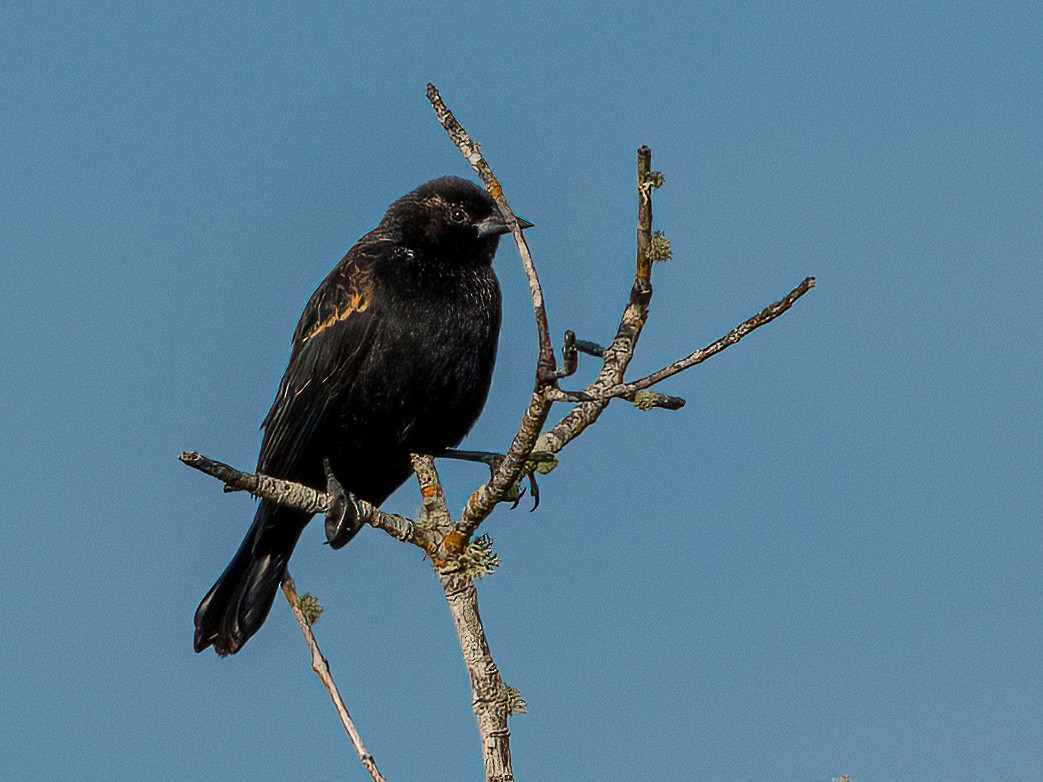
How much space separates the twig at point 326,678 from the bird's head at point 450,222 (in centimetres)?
233

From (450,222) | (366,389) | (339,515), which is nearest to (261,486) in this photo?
(339,515)

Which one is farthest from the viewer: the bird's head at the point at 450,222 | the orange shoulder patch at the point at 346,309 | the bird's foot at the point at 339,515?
the bird's head at the point at 450,222

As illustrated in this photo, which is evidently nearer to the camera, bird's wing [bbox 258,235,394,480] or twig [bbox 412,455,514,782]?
twig [bbox 412,455,514,782]

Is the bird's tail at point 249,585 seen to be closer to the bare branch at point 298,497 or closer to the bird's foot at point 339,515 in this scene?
the bird's foot at point 339,515

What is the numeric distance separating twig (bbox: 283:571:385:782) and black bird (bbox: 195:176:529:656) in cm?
156

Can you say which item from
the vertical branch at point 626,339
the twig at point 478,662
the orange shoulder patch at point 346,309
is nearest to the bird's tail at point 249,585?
the orange shoulder patch at point 346,309

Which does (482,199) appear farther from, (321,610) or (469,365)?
(321,610)

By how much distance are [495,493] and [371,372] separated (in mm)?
1941

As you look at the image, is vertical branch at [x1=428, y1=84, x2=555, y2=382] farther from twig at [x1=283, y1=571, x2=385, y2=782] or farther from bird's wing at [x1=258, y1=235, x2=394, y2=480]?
bird's wing at [x1=258, y1=235, x2=394, y2=480]

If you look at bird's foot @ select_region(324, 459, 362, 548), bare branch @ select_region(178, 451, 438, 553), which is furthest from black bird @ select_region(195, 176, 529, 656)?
bare branch @ select_region(178, 451, 438, 553)

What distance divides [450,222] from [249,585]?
1.88 meters

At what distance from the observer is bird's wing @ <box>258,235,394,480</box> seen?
232 inches

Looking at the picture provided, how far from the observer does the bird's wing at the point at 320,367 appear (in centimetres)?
590

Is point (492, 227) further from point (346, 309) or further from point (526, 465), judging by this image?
point (526, 465)
